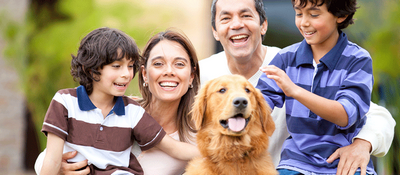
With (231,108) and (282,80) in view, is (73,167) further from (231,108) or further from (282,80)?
(282,80)

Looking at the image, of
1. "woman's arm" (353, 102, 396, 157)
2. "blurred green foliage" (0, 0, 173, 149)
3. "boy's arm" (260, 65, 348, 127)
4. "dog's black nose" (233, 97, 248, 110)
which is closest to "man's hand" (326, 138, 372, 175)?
"woman's arm" (353, 102, 396, 157)

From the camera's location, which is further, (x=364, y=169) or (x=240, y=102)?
(x=364, y=169)

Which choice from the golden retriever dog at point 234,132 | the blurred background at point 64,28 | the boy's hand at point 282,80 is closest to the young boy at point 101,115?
the golden retriever dog at point 234,132

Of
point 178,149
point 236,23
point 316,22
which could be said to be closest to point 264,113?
point 316,22

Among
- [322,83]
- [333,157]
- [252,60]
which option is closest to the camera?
[333,157]

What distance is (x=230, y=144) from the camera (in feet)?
7.41

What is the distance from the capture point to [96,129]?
2.55 meters

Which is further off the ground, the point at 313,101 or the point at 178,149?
the point at 313,101

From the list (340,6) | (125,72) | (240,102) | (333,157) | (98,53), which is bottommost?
(333,157)

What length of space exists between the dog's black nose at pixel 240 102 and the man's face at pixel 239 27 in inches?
44.4

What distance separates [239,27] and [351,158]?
61.0 inches

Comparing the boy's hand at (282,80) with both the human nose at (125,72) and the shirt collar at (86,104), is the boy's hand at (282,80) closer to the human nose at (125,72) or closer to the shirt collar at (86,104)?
the human nose at (125,72)

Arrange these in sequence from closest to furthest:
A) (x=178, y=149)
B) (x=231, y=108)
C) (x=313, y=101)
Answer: (x=313, y=101) → (x=231, y=108) → (x=178, y=149)

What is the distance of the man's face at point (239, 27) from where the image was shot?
322 centimetres
